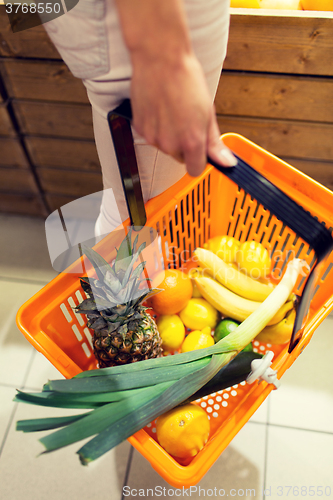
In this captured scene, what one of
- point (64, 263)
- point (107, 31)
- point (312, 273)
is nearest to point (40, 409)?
point (64, 263)

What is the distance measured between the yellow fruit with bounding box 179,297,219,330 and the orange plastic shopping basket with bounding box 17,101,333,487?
0.11 m

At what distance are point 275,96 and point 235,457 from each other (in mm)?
→ 923

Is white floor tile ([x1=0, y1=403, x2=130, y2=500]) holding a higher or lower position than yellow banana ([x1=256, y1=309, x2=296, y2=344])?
lower

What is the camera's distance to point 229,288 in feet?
2.51

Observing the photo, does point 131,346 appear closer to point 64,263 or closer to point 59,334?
point 59,334

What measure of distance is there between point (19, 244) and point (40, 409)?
59 cm

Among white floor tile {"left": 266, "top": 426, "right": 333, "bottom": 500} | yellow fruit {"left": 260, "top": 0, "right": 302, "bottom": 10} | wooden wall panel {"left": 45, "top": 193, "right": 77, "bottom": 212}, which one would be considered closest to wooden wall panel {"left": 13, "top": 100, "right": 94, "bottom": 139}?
wooden wall panel {"left": 45, "top": 193, "right": 77, "bottom": 212}

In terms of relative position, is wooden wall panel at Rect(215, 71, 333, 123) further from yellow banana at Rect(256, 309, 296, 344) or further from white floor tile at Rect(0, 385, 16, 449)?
white floor tile at Rect(0, 385, 16, 449)

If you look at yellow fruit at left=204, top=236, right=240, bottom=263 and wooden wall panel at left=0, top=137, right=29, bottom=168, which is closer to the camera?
yellow fruit at left=204, top=236, right=240, bottom=263

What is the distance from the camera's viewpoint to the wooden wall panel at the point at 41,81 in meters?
0.85

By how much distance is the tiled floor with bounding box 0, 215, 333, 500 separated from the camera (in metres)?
Result: 0.86

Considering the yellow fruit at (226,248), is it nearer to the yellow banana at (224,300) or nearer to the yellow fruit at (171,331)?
the yellow banana at (224,300)

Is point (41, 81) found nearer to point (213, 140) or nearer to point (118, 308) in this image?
point (118, 308)

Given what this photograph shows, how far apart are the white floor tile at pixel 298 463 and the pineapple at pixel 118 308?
0.55m
